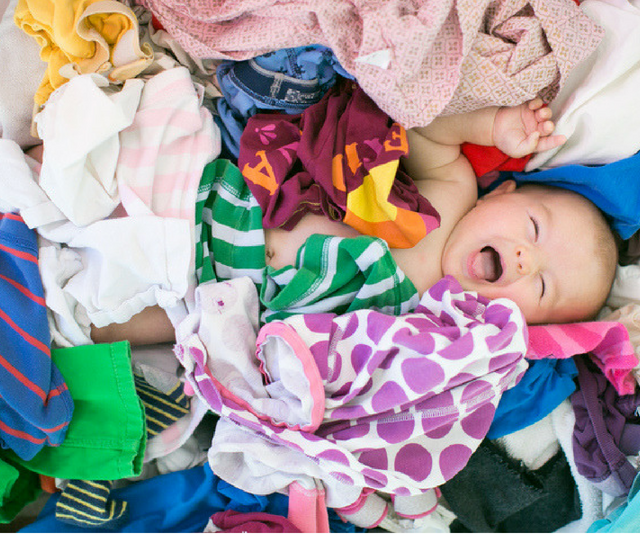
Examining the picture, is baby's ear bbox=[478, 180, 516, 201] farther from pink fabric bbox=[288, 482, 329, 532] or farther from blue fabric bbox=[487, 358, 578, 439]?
pink fabric bbox=[288, 482, 329, 532]

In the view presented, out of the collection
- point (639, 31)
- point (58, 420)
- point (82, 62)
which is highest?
point (639, 31)

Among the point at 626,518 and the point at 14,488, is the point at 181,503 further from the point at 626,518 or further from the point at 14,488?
the point at 626,518

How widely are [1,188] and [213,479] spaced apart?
21.9 inches

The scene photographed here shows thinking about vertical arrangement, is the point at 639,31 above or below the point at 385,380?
above

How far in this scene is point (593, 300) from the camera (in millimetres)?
896

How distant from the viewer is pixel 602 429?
86cm

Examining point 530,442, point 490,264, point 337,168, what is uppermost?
point 337,168

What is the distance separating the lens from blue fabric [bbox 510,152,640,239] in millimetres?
853

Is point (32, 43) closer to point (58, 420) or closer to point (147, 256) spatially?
point (147, 256)

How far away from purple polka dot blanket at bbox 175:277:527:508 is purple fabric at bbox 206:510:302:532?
0.17ft

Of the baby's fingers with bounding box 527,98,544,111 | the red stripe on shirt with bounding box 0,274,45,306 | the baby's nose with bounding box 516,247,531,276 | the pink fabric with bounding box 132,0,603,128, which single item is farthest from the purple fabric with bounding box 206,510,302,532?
the baby's fingers with bounding box 527,98,544,111

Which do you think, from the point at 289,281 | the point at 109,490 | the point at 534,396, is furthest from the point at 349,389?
the point at 109,490

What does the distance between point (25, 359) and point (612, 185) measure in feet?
3.01

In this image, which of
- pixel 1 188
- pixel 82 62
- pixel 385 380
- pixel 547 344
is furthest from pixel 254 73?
pixel 547 344
